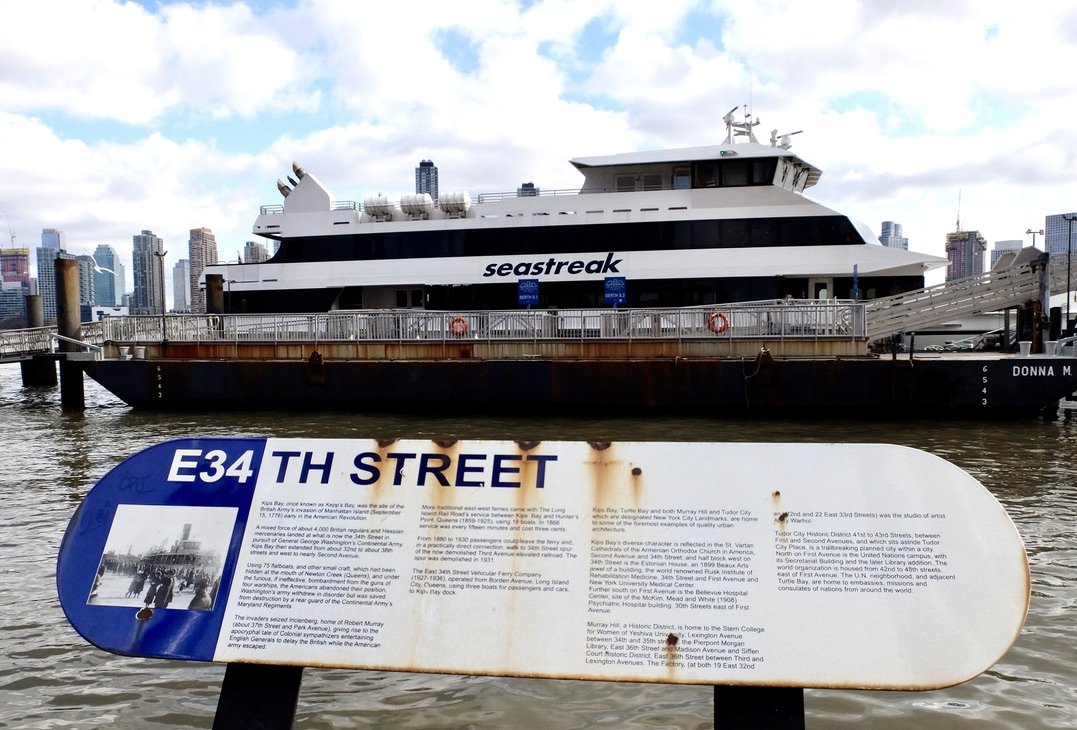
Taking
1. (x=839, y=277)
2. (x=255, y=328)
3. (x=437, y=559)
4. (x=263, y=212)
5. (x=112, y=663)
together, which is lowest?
(x=112, y=663)

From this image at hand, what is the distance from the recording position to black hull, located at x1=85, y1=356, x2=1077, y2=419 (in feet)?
50.7

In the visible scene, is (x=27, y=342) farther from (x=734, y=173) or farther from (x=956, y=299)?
(x=956, y=299)

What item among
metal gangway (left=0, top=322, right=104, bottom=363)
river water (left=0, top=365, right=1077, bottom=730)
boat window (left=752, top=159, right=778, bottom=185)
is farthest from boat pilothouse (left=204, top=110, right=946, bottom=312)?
river water (left=0, top=365, right=1077, bottom=730)

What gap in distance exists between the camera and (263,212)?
86.0 ft

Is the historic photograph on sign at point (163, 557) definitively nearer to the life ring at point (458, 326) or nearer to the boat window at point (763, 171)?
the life ring at point (458, 326)

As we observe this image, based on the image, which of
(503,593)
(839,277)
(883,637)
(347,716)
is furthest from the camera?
(839,277)

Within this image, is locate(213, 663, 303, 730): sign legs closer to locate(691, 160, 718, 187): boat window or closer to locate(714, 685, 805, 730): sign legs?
locate(714, 685, 805, 730): sign legs

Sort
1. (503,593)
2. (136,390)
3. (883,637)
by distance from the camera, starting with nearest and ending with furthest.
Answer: (883,637) → (503,593) → (136,390)

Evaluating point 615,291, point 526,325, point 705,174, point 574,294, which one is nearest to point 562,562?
point 526,325

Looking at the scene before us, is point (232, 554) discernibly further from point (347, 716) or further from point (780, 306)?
point (780, 306)

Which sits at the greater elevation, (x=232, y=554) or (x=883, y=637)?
(x=232, y=554)

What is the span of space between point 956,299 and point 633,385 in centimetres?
847

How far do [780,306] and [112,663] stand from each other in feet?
50.6

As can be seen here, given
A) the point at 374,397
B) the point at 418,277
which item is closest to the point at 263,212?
the point at 418,277
